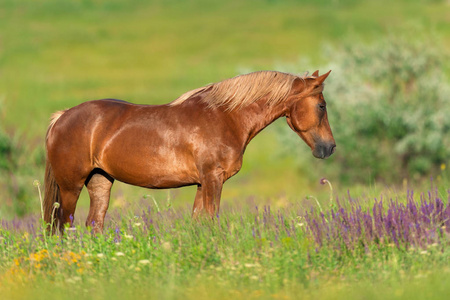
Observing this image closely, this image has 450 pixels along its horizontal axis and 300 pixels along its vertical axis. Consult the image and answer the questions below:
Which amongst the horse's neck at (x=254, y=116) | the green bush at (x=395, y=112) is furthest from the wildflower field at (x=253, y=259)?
the green bush at (x=395, y=112)

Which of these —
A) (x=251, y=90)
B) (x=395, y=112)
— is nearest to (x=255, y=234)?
(x=251, y=90)

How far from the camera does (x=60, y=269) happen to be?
594cm

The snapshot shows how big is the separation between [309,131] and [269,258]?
6.02ft

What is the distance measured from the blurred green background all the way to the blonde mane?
1330 millimetres

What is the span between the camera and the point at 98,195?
310 inches

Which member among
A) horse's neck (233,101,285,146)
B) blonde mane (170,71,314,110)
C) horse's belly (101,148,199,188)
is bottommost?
horse's belly (101,148,199,188)

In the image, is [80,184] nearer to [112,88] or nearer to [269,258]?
[269,258]

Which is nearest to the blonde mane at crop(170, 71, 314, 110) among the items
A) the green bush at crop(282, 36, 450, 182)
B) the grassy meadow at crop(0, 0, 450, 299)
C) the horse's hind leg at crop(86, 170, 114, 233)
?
the grassy meadow at crop(0, 0, 450, 299)

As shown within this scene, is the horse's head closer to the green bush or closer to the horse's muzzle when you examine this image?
the horse's muzzle

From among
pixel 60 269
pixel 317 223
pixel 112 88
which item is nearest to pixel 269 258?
pixel 317 223

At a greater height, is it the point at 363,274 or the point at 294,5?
the point at 294,5

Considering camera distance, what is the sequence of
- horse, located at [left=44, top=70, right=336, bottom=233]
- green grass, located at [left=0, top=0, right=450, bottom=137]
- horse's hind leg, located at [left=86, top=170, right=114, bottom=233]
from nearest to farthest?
horse, located at [left=44, top=70, right=336, bottom=233], horse's hind leg, located at [left=86, top=170, right=114, bottom=233], green grass, located at [left=0, top=0, right=450, bottom=137]

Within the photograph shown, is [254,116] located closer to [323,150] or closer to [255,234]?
[323,150]

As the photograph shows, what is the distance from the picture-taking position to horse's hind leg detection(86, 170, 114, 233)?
7844 millimetres
